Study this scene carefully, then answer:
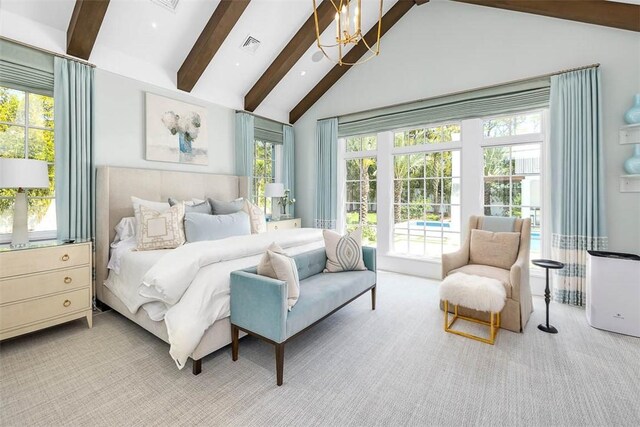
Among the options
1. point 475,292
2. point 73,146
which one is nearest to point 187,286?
point 73,146

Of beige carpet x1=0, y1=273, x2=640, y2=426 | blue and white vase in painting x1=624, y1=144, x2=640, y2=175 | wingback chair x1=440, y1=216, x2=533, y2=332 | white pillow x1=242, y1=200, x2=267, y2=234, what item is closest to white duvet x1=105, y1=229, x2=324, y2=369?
beige carpet x1=0, y1=273, x2=640, y2=426

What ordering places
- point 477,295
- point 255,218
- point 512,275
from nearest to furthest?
point 477,295, point 512,275, point 255,218

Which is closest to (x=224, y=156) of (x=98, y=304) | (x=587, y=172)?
(x=98, y=304)

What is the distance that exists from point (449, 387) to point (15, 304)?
3.24m

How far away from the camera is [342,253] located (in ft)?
9.54

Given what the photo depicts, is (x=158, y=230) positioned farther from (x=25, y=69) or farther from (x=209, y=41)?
(x=209, y=41)

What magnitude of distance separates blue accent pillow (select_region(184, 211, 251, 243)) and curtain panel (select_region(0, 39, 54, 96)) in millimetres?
1826

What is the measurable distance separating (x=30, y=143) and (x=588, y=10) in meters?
5.84

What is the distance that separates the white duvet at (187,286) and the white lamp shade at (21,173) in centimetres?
94

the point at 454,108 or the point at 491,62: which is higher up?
the point at 491,62

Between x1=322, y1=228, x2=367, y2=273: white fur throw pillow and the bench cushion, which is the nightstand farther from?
the bench cushion

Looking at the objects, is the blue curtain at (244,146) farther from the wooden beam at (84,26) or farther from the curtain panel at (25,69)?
the curtain panel at (25,69)

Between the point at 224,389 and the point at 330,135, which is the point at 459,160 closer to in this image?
the point at 330,135

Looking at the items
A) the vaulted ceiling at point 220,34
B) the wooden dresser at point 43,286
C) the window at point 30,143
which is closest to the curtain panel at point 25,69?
the window at point 30,143
